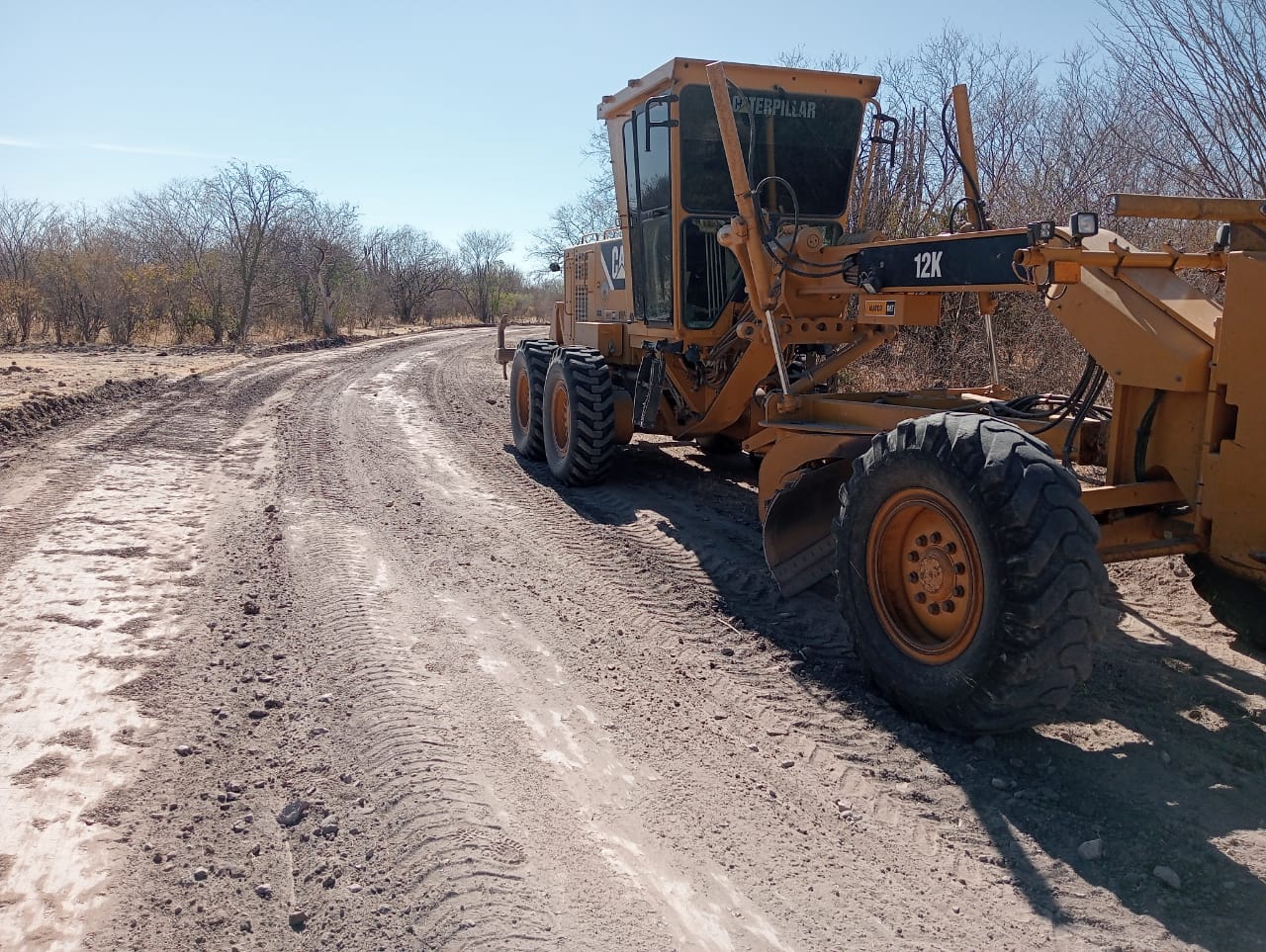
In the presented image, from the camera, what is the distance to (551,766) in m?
3.58

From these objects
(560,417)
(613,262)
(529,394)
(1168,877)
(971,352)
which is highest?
(613,262)

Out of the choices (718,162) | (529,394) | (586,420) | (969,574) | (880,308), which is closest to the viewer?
(969,574)

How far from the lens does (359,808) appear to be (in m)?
3.29

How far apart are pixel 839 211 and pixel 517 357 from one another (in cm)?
420

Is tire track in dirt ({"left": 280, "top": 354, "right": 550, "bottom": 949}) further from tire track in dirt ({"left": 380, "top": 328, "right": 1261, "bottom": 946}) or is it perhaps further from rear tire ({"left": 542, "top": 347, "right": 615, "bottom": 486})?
rear tire ({"left": 542, "top": 347, "right": 615, "bottom": 486})

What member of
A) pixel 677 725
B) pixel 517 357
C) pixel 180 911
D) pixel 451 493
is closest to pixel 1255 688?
pixel 677 725

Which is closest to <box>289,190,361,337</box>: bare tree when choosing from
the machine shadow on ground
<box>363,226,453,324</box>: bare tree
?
<box>363,226,453,324</box>: bare tree

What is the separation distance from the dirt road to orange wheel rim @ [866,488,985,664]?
356mm

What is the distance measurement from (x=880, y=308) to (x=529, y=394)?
4.81 meters

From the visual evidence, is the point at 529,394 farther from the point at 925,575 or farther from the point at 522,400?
the point at 925,575

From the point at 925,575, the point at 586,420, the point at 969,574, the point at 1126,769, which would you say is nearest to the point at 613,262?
the point at 586,420

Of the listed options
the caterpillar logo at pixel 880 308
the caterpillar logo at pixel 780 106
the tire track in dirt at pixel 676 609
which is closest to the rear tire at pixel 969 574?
the tire track in dirt at pixel 676 609

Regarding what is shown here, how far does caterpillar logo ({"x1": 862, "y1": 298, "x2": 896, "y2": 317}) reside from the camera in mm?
5398

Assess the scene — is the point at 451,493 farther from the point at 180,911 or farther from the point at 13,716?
the point at 180,911
